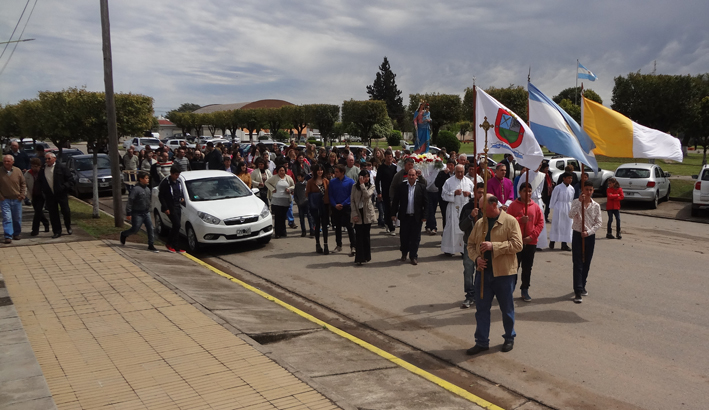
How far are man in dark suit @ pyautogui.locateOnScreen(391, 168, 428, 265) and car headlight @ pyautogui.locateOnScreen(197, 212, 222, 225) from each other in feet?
12.3

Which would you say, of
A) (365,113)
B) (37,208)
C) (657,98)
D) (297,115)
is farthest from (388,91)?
(37,208)

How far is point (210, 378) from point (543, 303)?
205 inches

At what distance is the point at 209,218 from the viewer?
11.6 meters

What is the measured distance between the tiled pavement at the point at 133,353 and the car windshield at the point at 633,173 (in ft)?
56.7

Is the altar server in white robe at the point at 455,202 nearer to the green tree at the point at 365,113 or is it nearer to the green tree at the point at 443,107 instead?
the green tree at the point at 443,107

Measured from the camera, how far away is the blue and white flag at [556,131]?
7.40m

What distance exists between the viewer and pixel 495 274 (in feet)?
20.5

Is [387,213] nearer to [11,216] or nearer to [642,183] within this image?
[11,216]

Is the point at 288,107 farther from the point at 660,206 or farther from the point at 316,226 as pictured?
the point at 316,226

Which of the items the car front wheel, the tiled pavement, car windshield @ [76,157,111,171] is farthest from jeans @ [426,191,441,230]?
car windshield @ [76,157,111,171]

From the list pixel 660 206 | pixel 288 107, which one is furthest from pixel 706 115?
pixel 288 107

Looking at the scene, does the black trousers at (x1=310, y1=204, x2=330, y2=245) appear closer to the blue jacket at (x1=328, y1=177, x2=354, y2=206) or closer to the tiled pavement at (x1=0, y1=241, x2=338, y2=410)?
the blue jacket at (x1=328, y1=177, x2=354, y2=206)

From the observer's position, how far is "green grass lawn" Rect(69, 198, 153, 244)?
12.6m

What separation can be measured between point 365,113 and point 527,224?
4946cm
